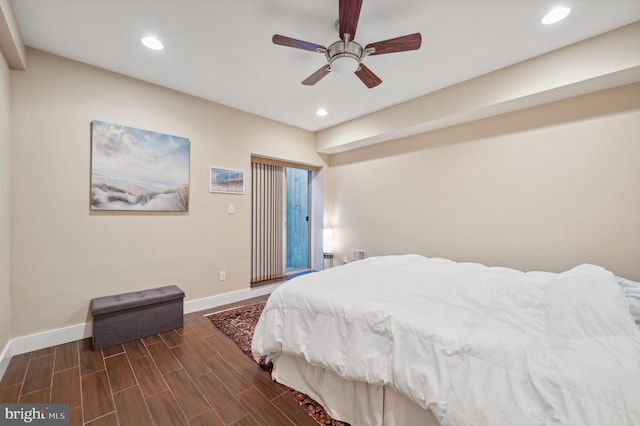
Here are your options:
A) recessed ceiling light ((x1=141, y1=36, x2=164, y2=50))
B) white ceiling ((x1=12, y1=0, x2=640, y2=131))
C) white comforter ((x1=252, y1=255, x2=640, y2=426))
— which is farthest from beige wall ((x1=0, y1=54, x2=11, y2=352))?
white comforter ((x1=252, y1=255, x2=640, y2=426))

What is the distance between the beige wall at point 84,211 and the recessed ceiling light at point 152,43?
757mm

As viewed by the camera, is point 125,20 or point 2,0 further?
point 125,20

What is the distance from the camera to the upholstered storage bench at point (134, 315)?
2270mm

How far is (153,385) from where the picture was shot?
1809 mm

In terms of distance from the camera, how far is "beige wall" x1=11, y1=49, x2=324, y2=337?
2213mm

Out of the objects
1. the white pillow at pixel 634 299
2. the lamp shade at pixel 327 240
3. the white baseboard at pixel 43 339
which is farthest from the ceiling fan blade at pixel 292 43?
the lamp shade at pixel 327 240

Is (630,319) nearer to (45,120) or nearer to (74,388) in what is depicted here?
(74,388)

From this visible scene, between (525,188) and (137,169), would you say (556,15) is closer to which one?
(525,188)

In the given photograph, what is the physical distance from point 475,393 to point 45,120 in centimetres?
368

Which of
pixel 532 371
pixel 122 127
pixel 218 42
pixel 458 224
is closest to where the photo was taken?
pixel 532 371

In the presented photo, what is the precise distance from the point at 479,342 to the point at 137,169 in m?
3.27

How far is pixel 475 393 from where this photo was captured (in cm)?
100

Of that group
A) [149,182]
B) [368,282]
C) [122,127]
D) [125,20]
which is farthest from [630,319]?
[122,127]

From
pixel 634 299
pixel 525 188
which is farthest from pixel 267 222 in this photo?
pixel 634 299
